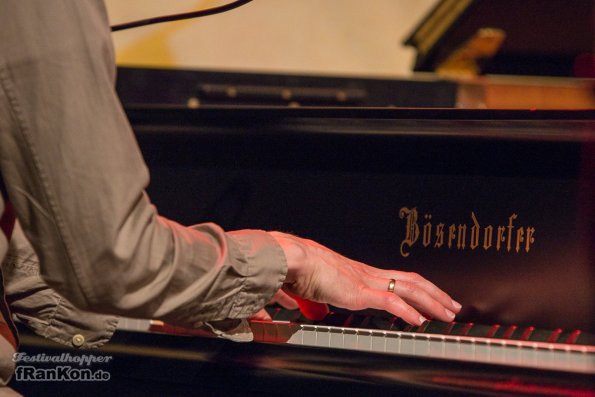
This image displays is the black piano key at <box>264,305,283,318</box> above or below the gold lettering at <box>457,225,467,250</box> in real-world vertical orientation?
below

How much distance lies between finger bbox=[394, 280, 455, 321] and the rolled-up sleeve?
0.48m

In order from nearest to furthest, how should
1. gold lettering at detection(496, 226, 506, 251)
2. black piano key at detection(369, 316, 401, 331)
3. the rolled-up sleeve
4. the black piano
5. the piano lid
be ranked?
the rolled-up sleeve < the black piano < black piano key at detection(369, 316, 401, 331) < gold lettering at detection(496, 226, 506, 251) < the piano lid

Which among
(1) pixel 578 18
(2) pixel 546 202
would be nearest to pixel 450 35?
(1) pixel 578 18

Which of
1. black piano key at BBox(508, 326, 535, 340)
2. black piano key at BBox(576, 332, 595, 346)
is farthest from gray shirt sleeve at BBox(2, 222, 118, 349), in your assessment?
black piano key at BBox(576, 332, 595, 346)

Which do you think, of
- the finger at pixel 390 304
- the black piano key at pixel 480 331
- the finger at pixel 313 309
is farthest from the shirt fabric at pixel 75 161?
the black piano key at pixel 480 331

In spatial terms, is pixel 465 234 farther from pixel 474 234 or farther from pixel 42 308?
pixel 42 308

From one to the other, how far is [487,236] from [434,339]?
0.32m

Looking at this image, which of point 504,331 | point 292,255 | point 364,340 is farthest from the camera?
point 504,331

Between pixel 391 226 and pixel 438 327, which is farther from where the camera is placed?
pixel 391 226

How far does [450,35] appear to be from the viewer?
300 cm

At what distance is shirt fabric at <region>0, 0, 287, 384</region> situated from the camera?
0.98 m

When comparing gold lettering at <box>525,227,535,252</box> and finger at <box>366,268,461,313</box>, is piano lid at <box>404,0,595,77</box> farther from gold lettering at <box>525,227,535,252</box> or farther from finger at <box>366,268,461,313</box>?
finger at <box>366,268,461,313</box>

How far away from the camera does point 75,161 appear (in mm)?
978

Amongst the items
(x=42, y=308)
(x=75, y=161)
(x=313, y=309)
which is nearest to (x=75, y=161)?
(x=75, y=161)
